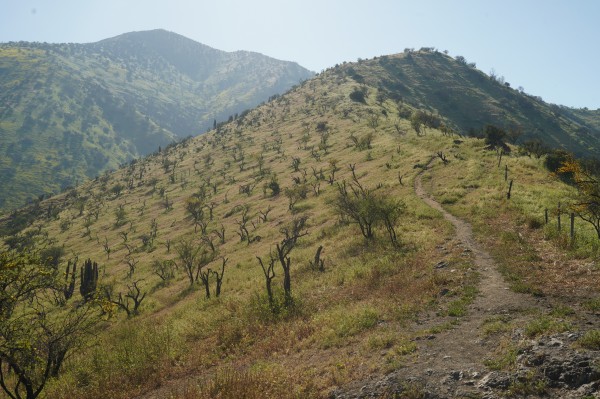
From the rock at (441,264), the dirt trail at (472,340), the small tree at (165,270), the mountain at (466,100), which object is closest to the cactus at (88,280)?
the small tree at (165,270)

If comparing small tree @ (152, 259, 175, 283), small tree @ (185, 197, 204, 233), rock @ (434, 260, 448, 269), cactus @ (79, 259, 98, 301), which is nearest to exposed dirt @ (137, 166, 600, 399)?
rock @ (434, 260, 448, 269)

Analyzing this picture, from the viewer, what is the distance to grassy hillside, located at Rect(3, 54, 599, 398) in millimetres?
15625

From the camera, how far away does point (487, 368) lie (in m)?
11.3

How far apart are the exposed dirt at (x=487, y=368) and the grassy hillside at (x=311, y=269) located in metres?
0.60

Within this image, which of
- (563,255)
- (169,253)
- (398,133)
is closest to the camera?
(563,255)

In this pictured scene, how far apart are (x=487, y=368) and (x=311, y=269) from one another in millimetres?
19500

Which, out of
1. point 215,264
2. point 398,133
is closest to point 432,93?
point 398,133

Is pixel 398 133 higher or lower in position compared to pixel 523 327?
higher

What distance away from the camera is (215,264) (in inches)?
1700

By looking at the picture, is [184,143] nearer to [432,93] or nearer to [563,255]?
[432,93]

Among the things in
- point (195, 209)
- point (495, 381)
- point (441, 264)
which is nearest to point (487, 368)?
point (495, 381)

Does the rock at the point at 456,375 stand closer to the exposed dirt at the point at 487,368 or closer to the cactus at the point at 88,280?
the exposed dirt at the point at 487,368

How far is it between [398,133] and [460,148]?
25736 millimetres

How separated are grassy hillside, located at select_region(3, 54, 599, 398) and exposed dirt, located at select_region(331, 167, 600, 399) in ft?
1.98
